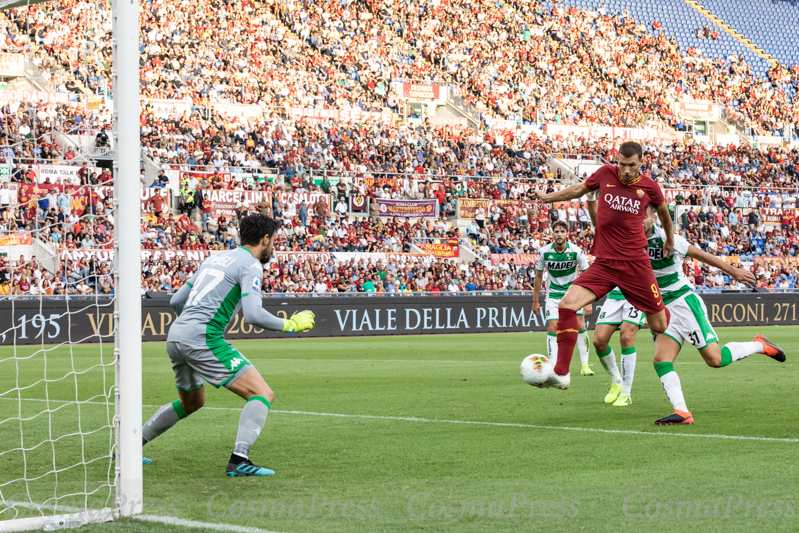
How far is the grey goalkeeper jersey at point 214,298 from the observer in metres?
6.16

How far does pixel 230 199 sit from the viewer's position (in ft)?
94.9

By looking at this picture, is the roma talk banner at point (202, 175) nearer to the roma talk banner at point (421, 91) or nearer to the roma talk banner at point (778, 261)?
the roma talk banner at point (421, 91)

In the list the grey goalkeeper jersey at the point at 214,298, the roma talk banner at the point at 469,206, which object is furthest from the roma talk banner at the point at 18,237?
the roma talk banner at the point at 469,206

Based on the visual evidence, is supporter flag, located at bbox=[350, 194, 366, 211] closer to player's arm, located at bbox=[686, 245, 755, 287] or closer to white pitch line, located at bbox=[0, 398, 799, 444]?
white pitch line, located at bbox=[0, 398, 799, 444]

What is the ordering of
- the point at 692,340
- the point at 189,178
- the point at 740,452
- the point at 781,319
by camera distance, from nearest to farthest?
the point at 740,452, the point at 692,340, the point at 189,178, the point at 781,319

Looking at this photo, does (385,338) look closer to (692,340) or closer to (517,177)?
(517,177)

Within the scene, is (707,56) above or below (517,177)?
above

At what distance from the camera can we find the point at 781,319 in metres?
31.4

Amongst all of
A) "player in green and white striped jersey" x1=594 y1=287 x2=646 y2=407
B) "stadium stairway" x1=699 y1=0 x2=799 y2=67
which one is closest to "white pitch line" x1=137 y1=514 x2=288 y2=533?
"player in green and white striped jersey" x1=594 y1=287 x2=646 y2=407

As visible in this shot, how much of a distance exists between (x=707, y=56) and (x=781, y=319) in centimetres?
2419

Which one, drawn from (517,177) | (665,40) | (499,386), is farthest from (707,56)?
(499,386)

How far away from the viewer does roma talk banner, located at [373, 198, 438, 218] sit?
31797mm

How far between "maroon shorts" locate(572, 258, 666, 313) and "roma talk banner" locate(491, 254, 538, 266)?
23119mm

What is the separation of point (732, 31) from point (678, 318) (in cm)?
4936
